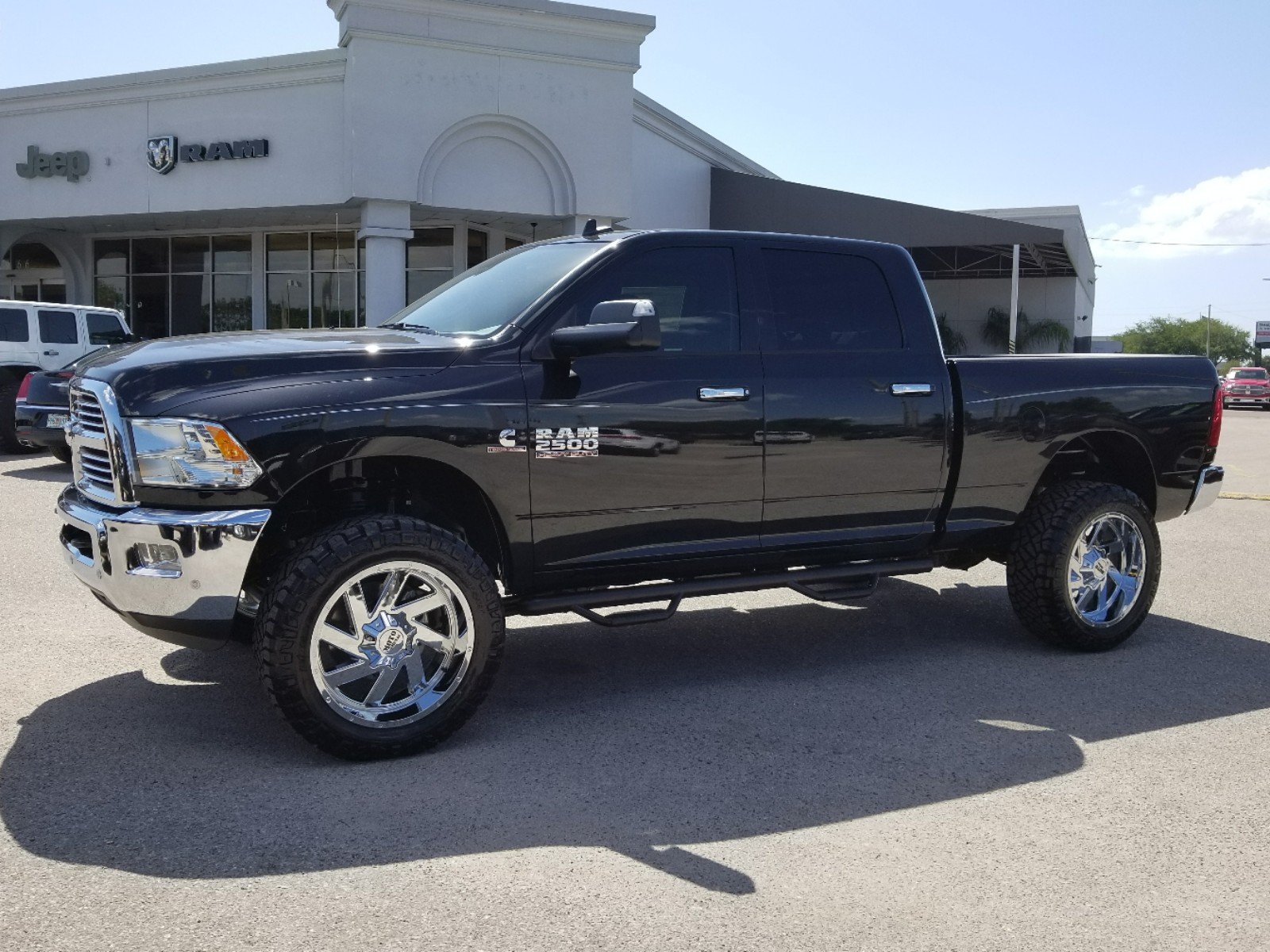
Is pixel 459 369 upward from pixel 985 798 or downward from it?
upward

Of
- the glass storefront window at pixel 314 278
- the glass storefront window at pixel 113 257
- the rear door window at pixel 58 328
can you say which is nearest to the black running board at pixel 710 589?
the rear door window at pixel 58 328

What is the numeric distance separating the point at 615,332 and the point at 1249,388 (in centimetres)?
4670

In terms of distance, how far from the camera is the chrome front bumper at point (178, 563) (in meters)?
4.33

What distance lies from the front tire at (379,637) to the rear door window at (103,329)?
46.9 ft

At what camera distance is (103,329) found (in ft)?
58.8

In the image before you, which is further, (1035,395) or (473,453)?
(1035,395)

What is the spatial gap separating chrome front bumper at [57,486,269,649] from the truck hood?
41cm

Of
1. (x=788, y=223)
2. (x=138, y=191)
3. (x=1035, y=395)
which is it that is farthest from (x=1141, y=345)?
(x=1035, y=395)

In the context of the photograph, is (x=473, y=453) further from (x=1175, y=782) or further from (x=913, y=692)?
(x=1175, y=782)

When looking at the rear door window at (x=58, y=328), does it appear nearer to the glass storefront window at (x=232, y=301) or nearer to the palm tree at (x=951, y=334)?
the glass storefront window at (x=232, y=301)

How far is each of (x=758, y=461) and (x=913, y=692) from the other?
1302 mm

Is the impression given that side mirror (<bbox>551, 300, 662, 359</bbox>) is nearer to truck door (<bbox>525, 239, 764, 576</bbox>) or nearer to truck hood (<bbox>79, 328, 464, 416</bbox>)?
truck door (<bbox>525, 239, 764, 576</bbox>)

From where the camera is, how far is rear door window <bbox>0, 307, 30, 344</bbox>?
16.5 m

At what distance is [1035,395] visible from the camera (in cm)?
626
